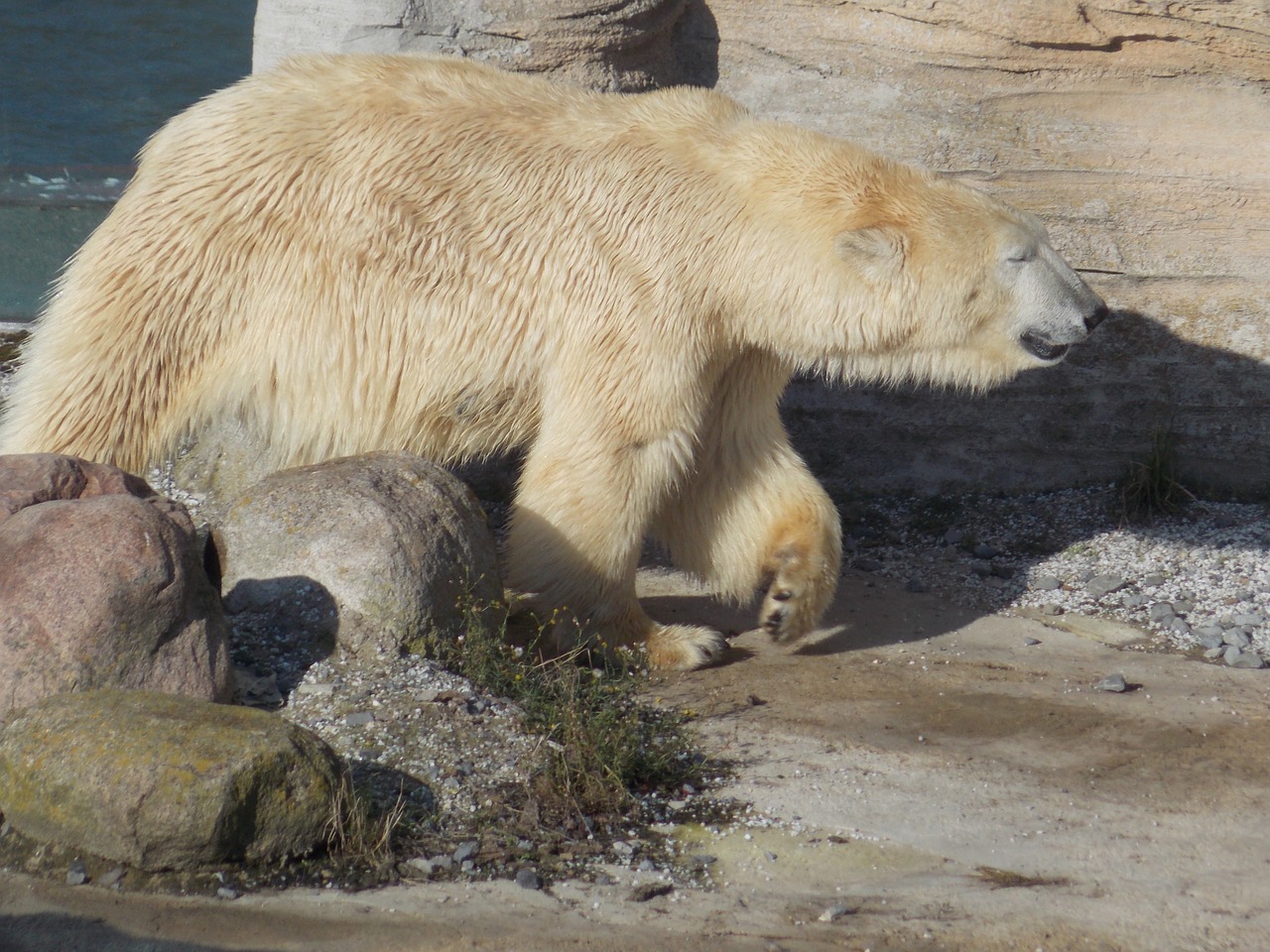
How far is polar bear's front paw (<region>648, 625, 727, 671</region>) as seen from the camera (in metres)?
4.36

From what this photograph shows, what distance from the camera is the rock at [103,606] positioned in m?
3.06

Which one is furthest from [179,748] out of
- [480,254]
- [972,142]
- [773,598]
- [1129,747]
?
[972,142]

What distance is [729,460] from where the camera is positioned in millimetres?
4625

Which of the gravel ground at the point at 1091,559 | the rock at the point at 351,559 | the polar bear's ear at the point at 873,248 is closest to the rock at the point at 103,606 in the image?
the rock at the point at 351,559

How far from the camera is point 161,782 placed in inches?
107

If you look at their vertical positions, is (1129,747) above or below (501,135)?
below

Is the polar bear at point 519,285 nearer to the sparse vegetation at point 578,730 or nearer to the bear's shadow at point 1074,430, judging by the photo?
the sparse vegetation at point 578,730

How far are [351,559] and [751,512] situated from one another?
1516 mm

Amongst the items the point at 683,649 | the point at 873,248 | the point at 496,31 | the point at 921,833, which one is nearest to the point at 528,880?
the point at 921,833

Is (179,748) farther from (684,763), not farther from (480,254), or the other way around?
(480,254)

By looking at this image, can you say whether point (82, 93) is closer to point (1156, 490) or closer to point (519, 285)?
point (519, 285)

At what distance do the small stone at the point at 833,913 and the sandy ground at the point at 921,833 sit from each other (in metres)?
0.01

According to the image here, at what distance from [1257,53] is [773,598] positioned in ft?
9.91

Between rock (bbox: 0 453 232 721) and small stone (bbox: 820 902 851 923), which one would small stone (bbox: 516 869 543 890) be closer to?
small stone (bbox: 820 902 851 923)
